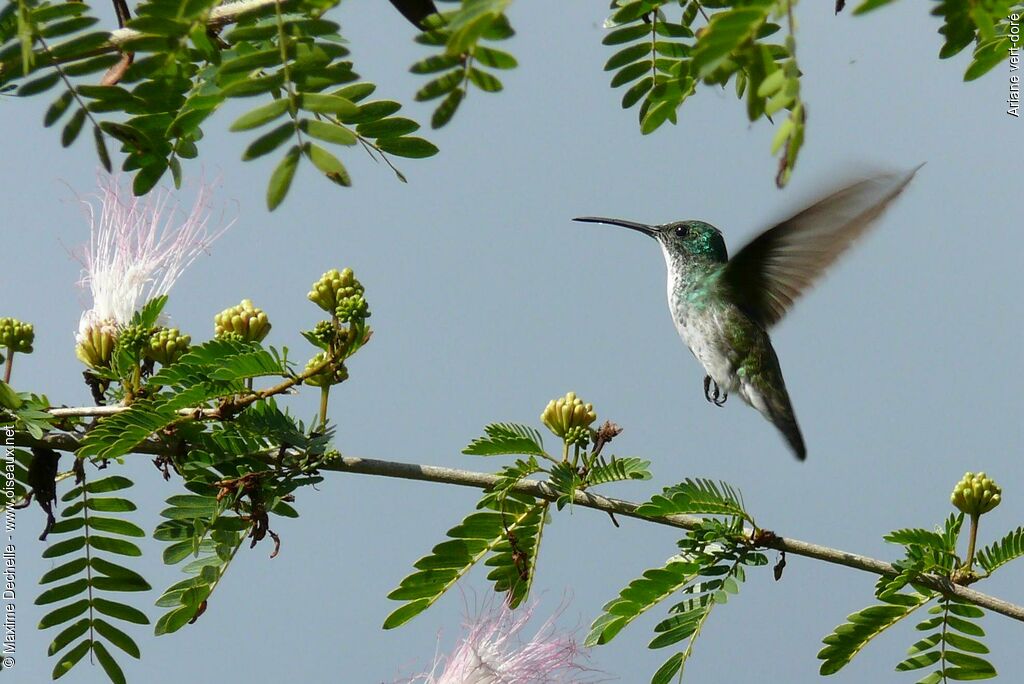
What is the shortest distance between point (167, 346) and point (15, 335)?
1.60 ft

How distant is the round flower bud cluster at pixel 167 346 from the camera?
3170 millimetres

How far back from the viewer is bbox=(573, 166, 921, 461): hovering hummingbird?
13.0 feet

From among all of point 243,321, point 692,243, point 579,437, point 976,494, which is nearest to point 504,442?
point 579,437

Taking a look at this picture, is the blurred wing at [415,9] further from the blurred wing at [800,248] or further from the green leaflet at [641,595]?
the blurred wing at [800,248]

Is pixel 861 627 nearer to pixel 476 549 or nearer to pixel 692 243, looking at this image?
pixel 476 549

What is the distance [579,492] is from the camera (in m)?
3.12

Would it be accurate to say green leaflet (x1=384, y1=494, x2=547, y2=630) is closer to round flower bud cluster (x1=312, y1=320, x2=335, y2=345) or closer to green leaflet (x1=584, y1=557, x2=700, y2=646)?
Result: green leaflet (x1=584, y1=557, x2=700, y2=646)

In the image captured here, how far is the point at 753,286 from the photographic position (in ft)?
14.2

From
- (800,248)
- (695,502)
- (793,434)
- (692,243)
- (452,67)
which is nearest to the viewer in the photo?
(452,67)

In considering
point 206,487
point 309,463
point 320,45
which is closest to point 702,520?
point 309,463

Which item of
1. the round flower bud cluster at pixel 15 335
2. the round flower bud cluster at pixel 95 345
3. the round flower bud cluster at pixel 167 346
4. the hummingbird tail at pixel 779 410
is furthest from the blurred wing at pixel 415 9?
the hummingbird tail at pixel 779 410

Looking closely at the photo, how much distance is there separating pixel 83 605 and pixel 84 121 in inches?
53.7

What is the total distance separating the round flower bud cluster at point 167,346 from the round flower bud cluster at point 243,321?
107 millimetres

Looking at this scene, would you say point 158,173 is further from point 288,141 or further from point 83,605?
point 83,605
